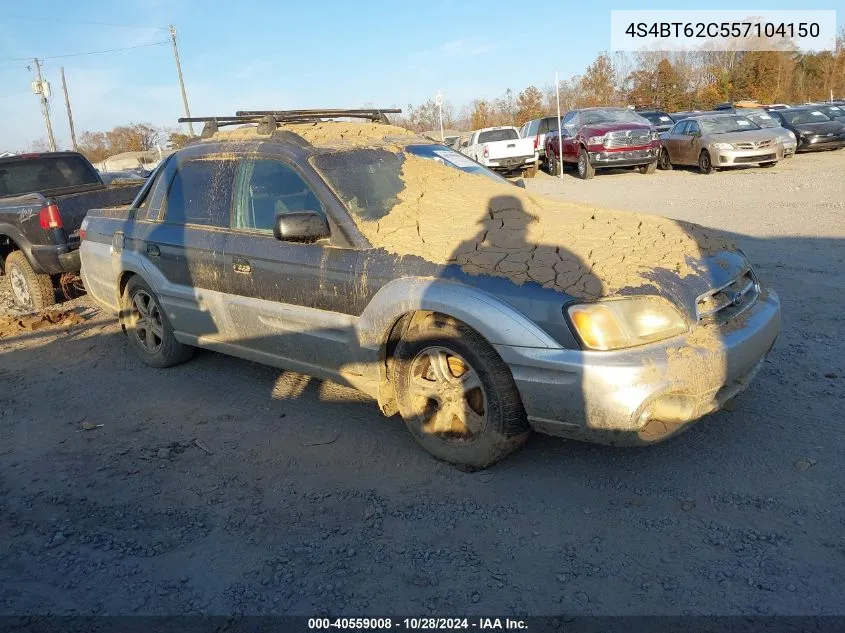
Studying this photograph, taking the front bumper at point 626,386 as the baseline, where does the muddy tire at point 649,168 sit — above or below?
above

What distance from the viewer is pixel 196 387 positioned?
17.7 feet

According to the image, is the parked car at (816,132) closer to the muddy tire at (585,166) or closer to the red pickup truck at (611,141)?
the red pickup truck at (611,141)

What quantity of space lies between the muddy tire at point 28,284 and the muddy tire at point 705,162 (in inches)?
629

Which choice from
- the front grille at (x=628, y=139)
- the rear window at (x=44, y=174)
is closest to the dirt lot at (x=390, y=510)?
the rear window at (x=44, y=174)

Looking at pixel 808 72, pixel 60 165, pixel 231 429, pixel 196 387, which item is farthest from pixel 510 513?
pixel 808 72

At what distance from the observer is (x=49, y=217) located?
7656 mm

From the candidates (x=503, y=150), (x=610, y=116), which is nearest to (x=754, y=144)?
(x=610, y=116)

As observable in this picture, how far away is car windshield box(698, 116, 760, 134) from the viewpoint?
722 inches

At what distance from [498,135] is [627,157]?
5.27 m

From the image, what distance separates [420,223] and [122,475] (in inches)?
90.7

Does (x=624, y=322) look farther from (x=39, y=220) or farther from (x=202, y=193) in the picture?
(x=39, y=220)

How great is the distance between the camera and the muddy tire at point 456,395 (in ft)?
11.4

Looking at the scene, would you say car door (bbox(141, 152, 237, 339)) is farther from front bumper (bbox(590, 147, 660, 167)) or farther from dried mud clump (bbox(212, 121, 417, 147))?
front bumper (bbox(590, 147, 660, 167))

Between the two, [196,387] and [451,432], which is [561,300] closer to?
[451,432]
